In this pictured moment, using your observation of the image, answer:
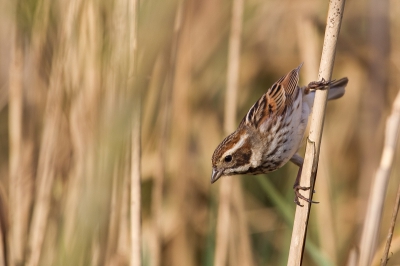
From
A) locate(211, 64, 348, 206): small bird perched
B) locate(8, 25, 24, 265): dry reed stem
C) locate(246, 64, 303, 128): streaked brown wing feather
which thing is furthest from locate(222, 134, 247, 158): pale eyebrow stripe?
locate(8, 25, 24, 265): dry reed stem

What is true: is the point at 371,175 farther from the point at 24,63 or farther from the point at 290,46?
the point at 24,63

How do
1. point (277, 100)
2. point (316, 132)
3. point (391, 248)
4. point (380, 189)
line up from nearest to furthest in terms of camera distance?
1. point (316, 132)
2. point (380, 189)
3. point (391, 248)
4. point (277, 100)

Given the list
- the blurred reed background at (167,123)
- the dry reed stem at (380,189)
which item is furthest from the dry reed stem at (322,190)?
the dry reed stem at (380,189)

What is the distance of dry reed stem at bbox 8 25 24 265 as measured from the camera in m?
2.22

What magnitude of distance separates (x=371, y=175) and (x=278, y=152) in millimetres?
1216

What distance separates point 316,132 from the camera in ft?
4.97

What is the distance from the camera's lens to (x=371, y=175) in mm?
3113

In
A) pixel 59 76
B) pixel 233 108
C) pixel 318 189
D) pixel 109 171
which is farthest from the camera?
pixel 318 189

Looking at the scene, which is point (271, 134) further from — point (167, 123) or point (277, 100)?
point (167, 123)

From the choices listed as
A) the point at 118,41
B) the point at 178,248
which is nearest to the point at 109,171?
the point at 118,41

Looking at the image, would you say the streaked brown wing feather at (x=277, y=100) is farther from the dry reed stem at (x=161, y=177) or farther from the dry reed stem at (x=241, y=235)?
the dry reed stem at (x=241, y=235)

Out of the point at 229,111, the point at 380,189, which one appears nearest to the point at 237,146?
the point at 229,111

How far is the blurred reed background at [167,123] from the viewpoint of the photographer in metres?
1.29

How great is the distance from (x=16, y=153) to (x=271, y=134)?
108 cm
